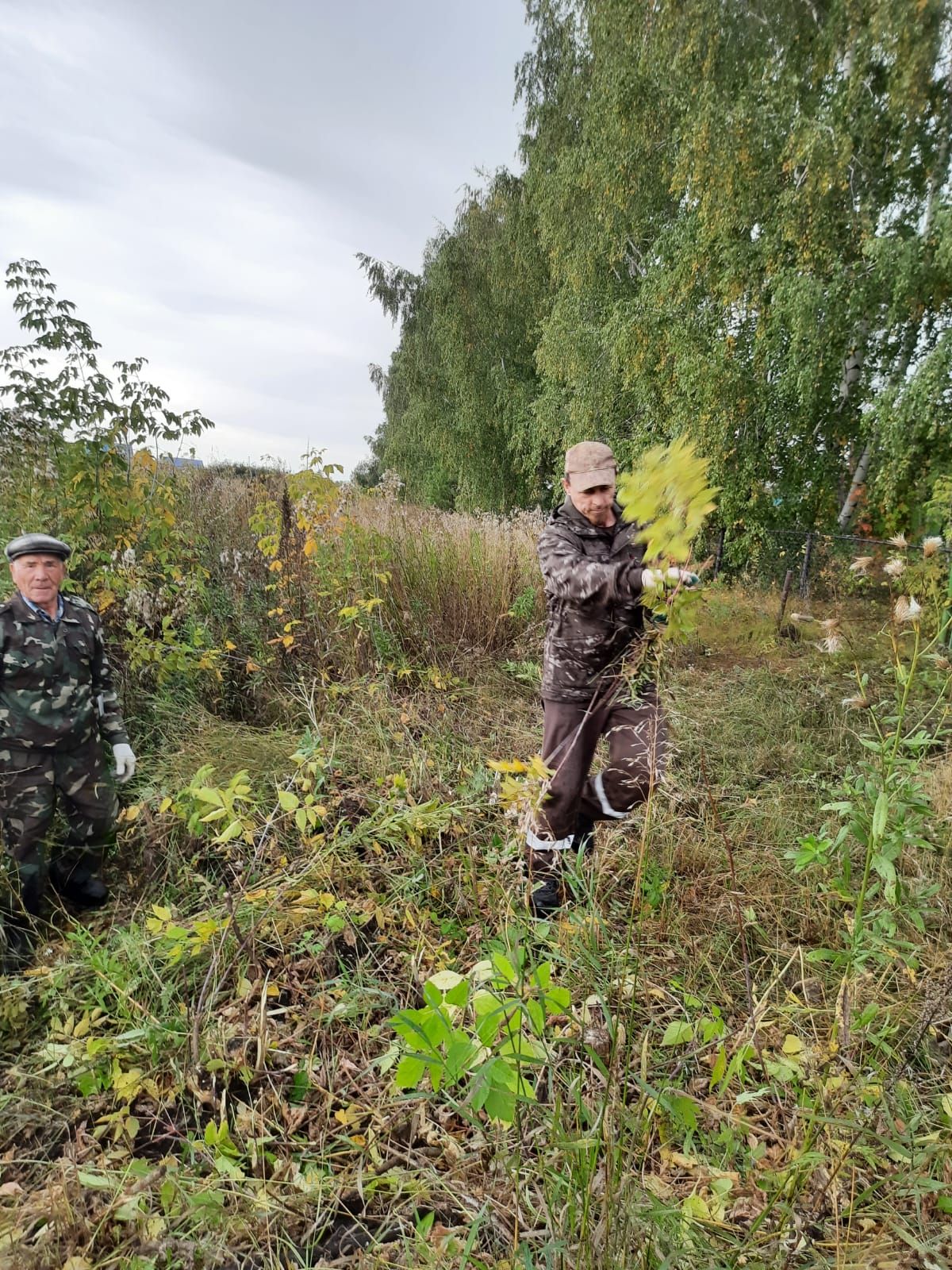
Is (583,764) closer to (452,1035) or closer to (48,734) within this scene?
(452,1035)

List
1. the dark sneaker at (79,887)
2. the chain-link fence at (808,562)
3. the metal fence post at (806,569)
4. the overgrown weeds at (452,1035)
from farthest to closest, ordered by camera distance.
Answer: the metal fence post at (806,569) < the chain-link fence at (808,562) < the dark sneaker at (79,887) < the overgrown weeds at (452,1035)

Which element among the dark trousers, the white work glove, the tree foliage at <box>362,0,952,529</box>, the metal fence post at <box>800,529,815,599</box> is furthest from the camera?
the metal fence post at <box>800,529,815,599</box>

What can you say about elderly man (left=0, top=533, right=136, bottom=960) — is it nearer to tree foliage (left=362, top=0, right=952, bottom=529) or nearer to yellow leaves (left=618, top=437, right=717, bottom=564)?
yellow leaves (left=618, top=437, right=717, bottom=564)

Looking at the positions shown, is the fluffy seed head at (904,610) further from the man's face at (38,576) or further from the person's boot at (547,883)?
the man's face at (38,576)

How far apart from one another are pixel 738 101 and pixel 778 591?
520 centimetres

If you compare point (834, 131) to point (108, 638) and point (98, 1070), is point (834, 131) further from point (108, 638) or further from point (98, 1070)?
point (98, 1070)

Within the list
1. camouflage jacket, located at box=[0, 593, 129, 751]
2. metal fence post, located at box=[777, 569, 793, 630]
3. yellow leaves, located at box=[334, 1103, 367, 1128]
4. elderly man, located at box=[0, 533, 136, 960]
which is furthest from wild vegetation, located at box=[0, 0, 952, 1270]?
camouflage jacket, located at box=[0, 593, 129, 751]

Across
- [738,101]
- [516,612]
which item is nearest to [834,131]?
[738,101]

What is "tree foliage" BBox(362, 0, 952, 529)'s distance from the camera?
6.16m

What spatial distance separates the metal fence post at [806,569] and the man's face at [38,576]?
676 cm

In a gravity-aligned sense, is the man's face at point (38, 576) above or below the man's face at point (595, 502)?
below

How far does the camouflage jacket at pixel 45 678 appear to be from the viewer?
2527mm

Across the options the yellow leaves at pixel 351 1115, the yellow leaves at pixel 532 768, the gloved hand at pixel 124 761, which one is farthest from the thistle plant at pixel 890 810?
the gloved hand at pixel 124 761

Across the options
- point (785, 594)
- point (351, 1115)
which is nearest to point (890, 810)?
point (351, 1115)
